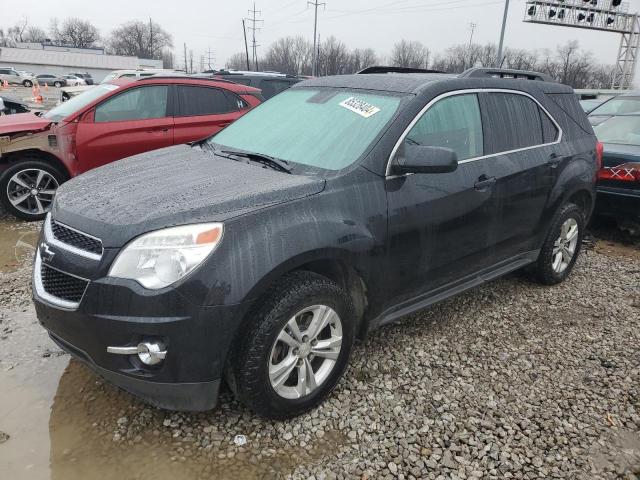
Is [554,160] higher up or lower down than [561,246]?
higher up

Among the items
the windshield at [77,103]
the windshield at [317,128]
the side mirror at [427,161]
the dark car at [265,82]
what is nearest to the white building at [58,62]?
the dark car at [265,82]

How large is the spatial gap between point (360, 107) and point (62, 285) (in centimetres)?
201

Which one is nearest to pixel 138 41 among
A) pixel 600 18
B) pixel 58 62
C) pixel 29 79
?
pixel 58 62

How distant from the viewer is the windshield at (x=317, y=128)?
2963 mm

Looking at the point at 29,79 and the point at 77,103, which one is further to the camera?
the point at 29,79

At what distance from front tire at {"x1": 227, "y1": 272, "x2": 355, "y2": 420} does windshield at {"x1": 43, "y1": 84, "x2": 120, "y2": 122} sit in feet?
16.3

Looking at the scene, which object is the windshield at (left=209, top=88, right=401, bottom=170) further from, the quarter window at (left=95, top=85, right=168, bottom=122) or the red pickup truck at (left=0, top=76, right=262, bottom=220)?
the quarter window at (left=95, top=85, right=168, bottom=122)

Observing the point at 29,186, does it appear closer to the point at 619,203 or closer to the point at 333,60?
the point at 619,203

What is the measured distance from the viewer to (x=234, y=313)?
227cm

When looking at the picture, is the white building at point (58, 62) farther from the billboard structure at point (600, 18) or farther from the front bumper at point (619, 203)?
the front bumper at point (619, 203)

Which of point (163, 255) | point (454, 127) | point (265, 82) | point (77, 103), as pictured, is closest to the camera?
point (163, 255)

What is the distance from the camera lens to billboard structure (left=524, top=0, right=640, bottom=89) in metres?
33.2

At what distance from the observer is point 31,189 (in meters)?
6.03

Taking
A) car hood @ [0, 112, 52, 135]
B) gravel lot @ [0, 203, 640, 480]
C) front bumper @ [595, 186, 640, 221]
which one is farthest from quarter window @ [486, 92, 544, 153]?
car hood @ [0, 112, 52, 135]
